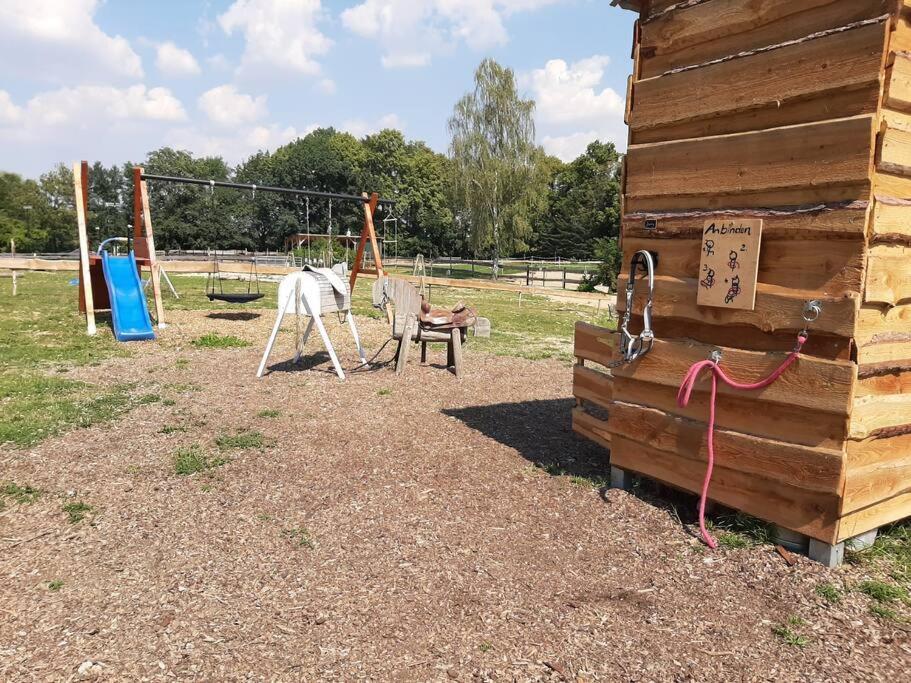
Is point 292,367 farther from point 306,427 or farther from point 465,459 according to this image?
point 465,459

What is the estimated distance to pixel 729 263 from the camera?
3.64 meters

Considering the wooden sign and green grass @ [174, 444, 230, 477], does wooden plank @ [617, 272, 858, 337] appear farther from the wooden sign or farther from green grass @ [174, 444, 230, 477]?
green grass @ [174, 444, 230, 477]

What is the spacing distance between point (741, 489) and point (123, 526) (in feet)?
13.2

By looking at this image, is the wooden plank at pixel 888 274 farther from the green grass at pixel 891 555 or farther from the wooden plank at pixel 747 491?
the green grass at pixel 891 555

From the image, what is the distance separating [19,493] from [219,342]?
6696mm

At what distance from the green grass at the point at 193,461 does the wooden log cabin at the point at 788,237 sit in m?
3.54

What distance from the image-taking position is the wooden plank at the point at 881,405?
129 inches

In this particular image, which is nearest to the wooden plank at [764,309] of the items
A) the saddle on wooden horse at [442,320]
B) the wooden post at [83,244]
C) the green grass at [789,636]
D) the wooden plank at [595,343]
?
the wooden plank at [595,343]

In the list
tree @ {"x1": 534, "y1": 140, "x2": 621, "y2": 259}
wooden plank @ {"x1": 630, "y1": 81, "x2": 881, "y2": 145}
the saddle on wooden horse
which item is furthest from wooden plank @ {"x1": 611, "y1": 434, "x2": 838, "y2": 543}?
tree @ {"x1": 534, "y1": 140, "x2": 621, "y2": 259}

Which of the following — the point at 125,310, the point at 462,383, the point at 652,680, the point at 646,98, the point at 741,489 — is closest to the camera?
the point at 652,680

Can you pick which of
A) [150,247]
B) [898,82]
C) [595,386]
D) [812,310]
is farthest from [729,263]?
[150,247]

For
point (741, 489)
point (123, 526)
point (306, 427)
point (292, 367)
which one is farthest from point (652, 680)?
point (292, 367)

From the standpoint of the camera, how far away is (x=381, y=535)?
3.82m

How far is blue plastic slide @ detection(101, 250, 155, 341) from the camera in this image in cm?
1102
